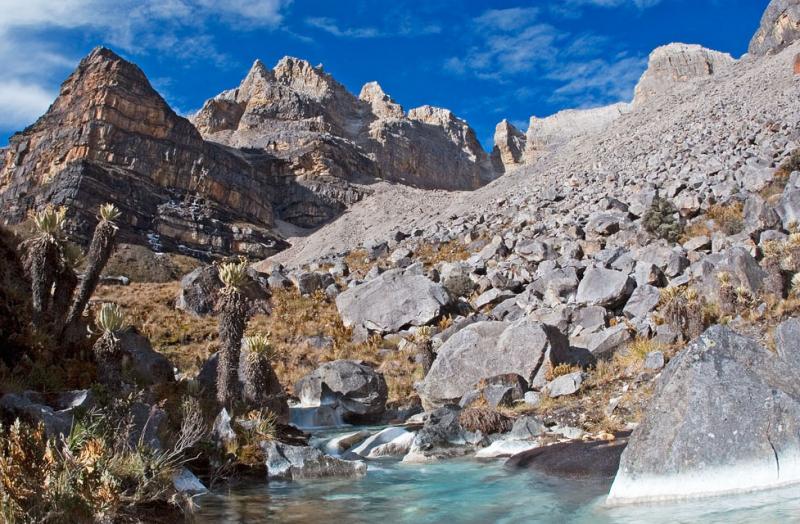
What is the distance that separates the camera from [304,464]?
11.1 m

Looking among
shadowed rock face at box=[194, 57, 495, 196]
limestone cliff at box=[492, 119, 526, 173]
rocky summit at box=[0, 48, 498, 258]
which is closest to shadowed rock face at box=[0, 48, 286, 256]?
rocky summit at box=[0, 48, 498, 258]

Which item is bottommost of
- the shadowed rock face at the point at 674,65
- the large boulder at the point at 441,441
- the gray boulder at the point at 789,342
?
the large boulder at the point at 441,441

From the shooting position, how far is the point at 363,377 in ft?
59.3

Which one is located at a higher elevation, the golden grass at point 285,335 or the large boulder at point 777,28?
the large boulder at point 777,28

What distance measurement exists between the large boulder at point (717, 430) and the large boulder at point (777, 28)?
64403 mm

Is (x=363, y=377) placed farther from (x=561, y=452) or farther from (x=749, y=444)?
(x=749, y=444)

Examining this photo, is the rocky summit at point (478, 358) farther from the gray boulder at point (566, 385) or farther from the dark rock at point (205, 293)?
the dark rock at point (205, 293)

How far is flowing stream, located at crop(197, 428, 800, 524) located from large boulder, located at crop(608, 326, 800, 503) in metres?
0.24

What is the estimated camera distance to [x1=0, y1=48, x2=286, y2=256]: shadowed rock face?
78.3m

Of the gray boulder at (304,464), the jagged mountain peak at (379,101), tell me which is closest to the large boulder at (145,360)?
the gray boulder at (304,464)

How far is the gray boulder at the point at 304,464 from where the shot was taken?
36.0 feet

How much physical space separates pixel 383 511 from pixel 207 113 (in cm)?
12358

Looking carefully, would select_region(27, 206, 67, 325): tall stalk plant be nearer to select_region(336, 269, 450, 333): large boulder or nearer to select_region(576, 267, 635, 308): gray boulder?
select_region(336, 269, 450, 333): large boulder

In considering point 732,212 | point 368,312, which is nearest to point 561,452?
point 368,312
